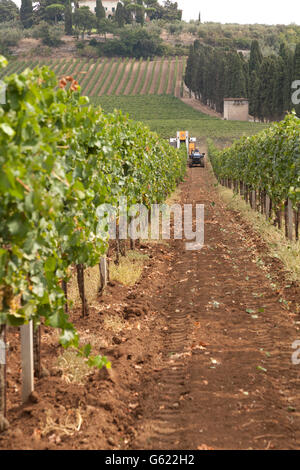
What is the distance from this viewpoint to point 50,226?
13.5ft

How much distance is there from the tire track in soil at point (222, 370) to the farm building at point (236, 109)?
64008mm

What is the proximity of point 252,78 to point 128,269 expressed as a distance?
6093 cm

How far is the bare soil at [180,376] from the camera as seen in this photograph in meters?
3.91

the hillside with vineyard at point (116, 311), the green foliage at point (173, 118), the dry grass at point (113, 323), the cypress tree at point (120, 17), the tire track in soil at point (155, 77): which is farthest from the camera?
the cypress tree at point (120, 17)

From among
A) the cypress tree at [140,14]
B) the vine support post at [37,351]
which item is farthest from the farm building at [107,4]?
the vine support post at [37,351]

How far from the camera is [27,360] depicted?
4.31 meters

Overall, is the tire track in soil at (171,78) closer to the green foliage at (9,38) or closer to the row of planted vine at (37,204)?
the green foliage at (9,38)

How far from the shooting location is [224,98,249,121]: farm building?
69.6m

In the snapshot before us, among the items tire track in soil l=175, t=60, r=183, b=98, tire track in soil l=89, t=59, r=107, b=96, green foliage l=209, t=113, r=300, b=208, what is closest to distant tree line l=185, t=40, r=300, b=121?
tire track in soil l=175, t=60, r=183, b=98

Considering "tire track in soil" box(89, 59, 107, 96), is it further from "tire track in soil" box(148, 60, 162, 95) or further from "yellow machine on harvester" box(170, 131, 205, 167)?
"yellow machine on harvester" box(170, 131, 205, 167)

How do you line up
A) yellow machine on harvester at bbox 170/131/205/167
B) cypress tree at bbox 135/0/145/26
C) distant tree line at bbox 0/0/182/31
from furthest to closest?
cypress tree at bbox 135/0/145/26
distant tree line at bbox 0/0/182/31
yellow machine on harvester at bbox 170/131/205/167

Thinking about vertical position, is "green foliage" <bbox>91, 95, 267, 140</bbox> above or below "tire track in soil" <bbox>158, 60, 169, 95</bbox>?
below

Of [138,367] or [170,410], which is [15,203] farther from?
[138,367]

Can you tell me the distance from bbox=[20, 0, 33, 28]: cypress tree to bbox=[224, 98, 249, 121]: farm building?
4302 inches
